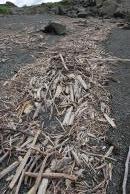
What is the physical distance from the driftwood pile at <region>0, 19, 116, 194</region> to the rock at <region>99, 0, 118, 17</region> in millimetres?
14933

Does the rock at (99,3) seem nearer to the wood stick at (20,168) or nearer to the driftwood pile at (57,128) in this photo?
the driftwood pile at (57,128)

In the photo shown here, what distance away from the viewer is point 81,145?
7062 millimetres

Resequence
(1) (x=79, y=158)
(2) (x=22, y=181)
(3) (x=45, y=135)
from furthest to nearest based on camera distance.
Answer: (3) (x=45, y=135) → (1) (x=79, y=158) → (2) (x=22, y=181)

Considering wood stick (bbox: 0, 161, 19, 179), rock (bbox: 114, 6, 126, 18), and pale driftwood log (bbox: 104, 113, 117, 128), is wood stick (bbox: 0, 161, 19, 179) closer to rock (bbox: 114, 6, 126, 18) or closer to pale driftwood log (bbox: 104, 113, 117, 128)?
pale driftwood log (bbox: 104, 113, 117, 128)

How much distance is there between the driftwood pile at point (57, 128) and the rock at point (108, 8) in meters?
14.9

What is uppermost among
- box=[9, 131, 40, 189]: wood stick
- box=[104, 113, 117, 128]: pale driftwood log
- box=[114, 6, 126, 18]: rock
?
box=[9, 131, 40, 189]: wood stick

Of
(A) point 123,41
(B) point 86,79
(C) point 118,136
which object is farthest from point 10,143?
(A) point 123,41

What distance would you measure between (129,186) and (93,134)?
57.8 inches

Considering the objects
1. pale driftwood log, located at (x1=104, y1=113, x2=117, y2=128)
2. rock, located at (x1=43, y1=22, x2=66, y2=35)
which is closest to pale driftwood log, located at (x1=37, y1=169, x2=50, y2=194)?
pale driftwood log, located at (x1=104, y1=113, x2=117, y2=128)

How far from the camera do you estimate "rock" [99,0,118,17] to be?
25103 millimetres

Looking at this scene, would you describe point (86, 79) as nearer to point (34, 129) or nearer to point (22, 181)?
point (34, 129)

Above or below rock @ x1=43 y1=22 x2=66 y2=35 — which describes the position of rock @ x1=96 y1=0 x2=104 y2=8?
below

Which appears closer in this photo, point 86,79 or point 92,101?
point 92,101

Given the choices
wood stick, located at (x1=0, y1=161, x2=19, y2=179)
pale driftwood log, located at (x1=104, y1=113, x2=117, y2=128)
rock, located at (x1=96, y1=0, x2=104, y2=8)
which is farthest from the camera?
rock, located at (x1=96, y1=0, x2=104, y2=8)
